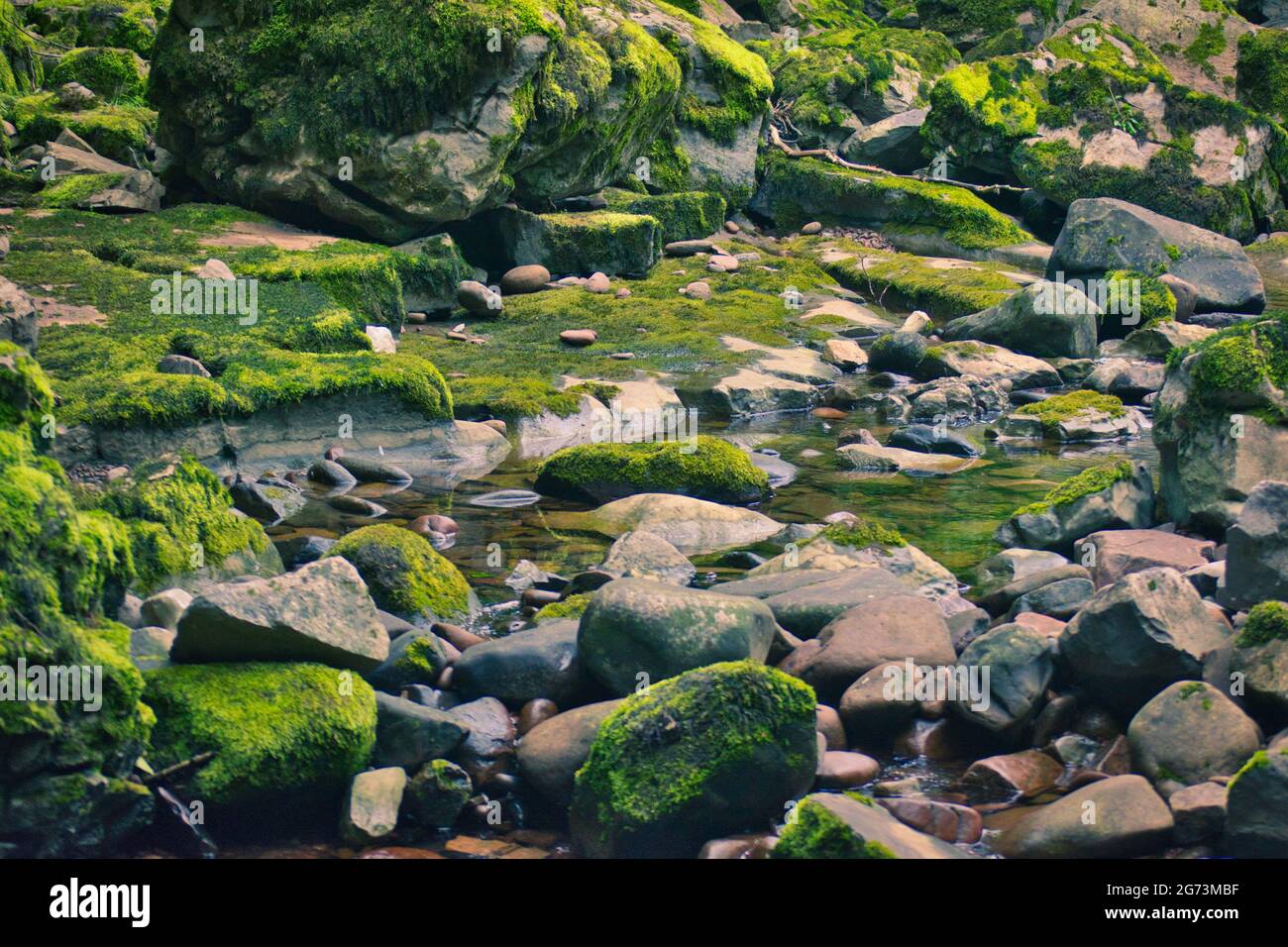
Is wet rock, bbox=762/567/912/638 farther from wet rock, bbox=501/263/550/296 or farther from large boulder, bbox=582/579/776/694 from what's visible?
wet rock, bbox=501/263/550/296

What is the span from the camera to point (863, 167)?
2259 cm

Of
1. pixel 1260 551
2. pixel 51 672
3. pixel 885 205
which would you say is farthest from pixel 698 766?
pixel 885 205

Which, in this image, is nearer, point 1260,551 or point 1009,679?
point 1009,679

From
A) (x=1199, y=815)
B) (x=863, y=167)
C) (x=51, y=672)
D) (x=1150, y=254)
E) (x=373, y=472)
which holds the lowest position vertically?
(x=373, y=472)

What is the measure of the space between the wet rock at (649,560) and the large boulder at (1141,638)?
8.10 feet

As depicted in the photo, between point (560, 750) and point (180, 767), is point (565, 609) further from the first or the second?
point (180, 767)

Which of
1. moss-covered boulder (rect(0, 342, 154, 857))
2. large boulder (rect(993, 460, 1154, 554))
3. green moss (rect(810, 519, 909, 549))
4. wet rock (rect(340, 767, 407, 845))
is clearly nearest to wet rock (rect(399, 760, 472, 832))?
wet rock (rect(340, 767, 407, 845))

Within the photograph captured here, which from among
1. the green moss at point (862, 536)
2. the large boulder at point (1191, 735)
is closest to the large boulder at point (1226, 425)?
the green moss at point (862, 536)

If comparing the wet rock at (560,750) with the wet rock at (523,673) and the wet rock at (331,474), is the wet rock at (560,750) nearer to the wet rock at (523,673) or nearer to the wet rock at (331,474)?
the wet rock at (523,673)

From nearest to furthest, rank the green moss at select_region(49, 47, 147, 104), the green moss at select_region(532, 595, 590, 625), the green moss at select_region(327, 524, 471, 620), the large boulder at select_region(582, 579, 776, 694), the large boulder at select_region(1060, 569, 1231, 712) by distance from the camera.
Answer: the large boulder at select_region(1060, 569, 1231, 712) < the large boulder at select_region(582, 579, 776, 694) < the green moss at select_region(532, 595, 590, 625) < the green moss at select_region(327, 524, 471, 620) < the green moss at select_region(49, 47, 147, 104)

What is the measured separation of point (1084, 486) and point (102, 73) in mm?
19435

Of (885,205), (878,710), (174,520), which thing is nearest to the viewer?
(878,710)

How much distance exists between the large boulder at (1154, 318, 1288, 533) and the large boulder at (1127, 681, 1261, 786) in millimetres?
2676

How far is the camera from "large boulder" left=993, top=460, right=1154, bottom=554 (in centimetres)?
762
